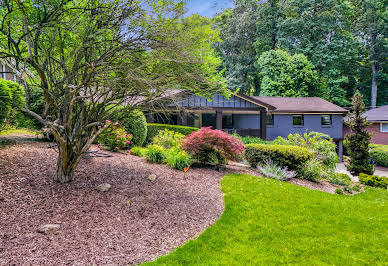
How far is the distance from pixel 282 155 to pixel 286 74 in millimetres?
19783

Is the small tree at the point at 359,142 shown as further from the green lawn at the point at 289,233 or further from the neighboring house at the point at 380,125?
the neighboring house at the point at 380,125

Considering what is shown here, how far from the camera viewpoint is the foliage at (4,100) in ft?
19.9

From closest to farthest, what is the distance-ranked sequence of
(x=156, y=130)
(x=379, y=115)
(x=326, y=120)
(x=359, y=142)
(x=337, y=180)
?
(x=337, y=180) → (x=359, y=142) → (x=156, y=130) → (x=326, y=120) → (x=379, y=115)

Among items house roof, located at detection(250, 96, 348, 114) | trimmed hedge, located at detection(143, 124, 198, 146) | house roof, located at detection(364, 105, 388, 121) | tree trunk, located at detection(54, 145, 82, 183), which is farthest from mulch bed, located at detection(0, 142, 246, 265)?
house roof, located at detection(364, 105, 388, 121)

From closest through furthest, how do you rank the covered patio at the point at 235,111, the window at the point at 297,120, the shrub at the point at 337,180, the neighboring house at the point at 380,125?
the shrub at the point at 337,180 → the covered patio at the point at 235,111 → the window at the point at 297,120 → the neighboring house at the point at 380,125

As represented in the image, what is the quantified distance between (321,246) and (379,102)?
3484cm

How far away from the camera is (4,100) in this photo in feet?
20.3

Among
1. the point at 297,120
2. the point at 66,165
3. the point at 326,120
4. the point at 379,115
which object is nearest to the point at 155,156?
the point at 66,165

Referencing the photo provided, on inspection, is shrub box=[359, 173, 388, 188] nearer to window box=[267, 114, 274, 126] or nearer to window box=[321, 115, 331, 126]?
window box=[267, 114, 274, 126]

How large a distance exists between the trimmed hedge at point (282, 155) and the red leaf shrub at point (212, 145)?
1.52 metres

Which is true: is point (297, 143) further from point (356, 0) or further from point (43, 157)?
point (356, 0)

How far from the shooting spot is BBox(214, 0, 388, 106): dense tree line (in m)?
26.6

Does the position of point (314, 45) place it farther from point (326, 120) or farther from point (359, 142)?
point (359, 142)

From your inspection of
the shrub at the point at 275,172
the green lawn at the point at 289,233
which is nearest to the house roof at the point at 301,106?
the shrub at the point at 275,172
